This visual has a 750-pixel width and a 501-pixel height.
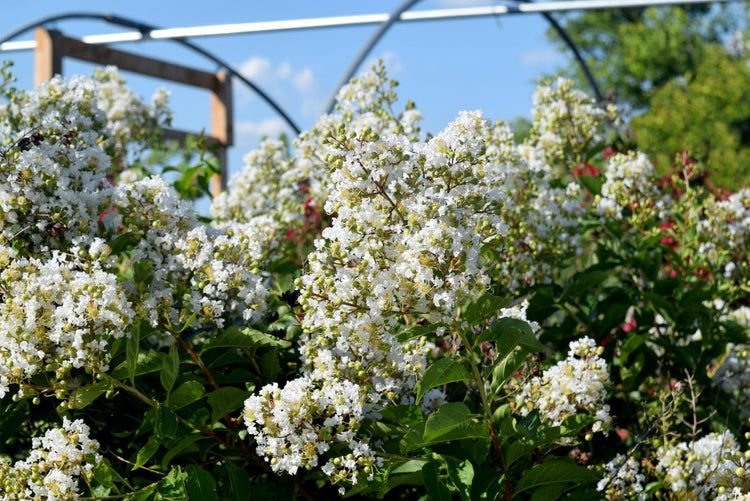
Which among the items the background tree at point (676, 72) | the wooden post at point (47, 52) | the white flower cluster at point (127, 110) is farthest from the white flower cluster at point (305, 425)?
the background tree at point (676, 72)

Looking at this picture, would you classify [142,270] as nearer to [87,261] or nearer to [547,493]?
[87,261]

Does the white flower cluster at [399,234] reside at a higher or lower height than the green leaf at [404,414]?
higher

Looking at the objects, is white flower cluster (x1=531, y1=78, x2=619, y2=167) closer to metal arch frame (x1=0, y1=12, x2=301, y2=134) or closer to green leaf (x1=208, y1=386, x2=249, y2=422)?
green leaf (x1=208, y1=386, x2=249, y2=422)

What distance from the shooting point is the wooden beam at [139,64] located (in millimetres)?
6941

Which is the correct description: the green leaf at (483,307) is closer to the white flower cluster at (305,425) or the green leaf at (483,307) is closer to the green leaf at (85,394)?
the white flower cluster at (305,425)

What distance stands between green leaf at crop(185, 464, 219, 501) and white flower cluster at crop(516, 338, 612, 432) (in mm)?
777

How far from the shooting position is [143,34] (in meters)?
7.38

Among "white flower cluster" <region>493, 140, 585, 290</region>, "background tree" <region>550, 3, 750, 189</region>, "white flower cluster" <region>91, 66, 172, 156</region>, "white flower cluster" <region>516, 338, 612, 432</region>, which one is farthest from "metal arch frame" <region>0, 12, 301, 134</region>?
"background tree" <region>550, 3, 750, 189</region>

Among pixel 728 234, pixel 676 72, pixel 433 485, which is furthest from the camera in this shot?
pixel 676 72

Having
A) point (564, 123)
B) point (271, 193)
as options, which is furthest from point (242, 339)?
point (564, 123)

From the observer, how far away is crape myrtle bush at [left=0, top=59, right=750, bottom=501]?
5.38 feet

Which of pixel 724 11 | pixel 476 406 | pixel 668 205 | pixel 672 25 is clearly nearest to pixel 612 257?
pixel 668 205

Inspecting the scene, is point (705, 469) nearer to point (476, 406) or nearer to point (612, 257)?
point (476, 406)

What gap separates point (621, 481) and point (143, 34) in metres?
6.55
